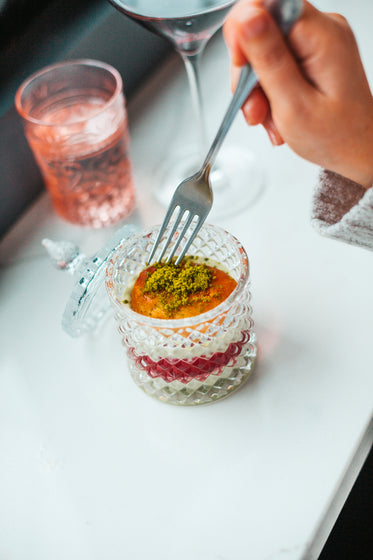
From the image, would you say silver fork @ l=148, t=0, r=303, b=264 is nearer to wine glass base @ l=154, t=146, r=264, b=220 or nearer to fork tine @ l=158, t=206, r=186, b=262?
fork tine @ l=158, t=206, r=186, b=262

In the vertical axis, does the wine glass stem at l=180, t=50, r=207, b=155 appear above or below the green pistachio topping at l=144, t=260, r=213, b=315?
above

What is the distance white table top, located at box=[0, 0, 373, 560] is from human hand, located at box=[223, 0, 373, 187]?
0.55 feet

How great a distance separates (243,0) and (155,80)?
18.0 inches

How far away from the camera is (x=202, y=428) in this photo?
0.48m

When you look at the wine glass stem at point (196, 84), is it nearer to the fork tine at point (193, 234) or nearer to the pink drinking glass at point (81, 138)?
the pink drinking glass at point (81, 138)

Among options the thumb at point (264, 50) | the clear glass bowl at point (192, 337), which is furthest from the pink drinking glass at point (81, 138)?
the thumb at point (264, 50)

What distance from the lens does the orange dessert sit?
46cm

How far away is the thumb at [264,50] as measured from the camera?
331mm

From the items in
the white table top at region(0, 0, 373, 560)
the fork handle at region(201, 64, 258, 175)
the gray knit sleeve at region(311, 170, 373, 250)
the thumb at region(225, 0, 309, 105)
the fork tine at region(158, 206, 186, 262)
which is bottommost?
the white table top at region(0, 0, 373, 560)

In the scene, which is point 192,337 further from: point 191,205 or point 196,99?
point 196,99

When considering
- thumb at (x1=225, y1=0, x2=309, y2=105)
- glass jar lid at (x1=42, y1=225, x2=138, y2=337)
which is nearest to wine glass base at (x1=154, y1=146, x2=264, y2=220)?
glass jar lid at (x1=42, y1=225, x2=138, y2=337)

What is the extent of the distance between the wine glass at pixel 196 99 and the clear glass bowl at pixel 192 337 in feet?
0.49

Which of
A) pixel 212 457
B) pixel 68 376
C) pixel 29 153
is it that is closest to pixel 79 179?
pixel 29 153

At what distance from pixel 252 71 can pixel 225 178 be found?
11.8 inches
